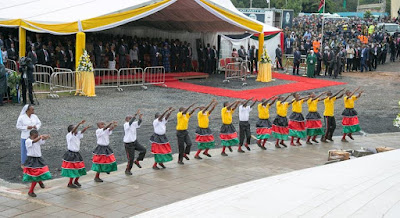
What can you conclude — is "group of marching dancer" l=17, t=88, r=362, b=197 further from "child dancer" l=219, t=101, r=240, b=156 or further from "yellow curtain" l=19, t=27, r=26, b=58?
"yellow curtain" l=19, t=27, r=26, b=58

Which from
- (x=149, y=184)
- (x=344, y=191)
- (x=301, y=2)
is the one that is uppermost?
(x=301, y=2)

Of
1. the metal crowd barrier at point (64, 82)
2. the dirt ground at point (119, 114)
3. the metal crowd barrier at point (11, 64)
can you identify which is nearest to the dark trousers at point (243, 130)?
the dirt ground at point (119, 114)

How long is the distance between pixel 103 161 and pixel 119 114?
6345 mm

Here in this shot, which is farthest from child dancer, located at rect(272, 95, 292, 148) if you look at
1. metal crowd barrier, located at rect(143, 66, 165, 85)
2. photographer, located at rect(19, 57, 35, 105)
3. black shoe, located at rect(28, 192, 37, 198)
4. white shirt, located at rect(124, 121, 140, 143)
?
metal crowd barrier, located at rect(143, 66, 165, 85)

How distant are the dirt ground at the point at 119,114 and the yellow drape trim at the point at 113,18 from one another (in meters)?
2.74

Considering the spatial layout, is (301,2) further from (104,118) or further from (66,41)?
(104,118)

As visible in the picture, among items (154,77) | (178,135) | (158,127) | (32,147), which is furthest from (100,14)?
(32,147)

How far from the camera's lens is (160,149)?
1103 cm

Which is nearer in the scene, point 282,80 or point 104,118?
point 104,118

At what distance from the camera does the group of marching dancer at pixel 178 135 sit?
9172 millimetres

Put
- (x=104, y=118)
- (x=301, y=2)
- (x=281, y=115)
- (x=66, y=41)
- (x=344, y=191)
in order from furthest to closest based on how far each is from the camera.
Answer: (x=301, y=2), (x=66, y=41), (x=104, y=118), (x=281, y=115), (x=344, y=191)

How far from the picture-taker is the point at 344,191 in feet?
19.8

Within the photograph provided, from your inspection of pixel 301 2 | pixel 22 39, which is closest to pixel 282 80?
pixel 22 39

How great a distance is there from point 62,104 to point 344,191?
42.9ft
